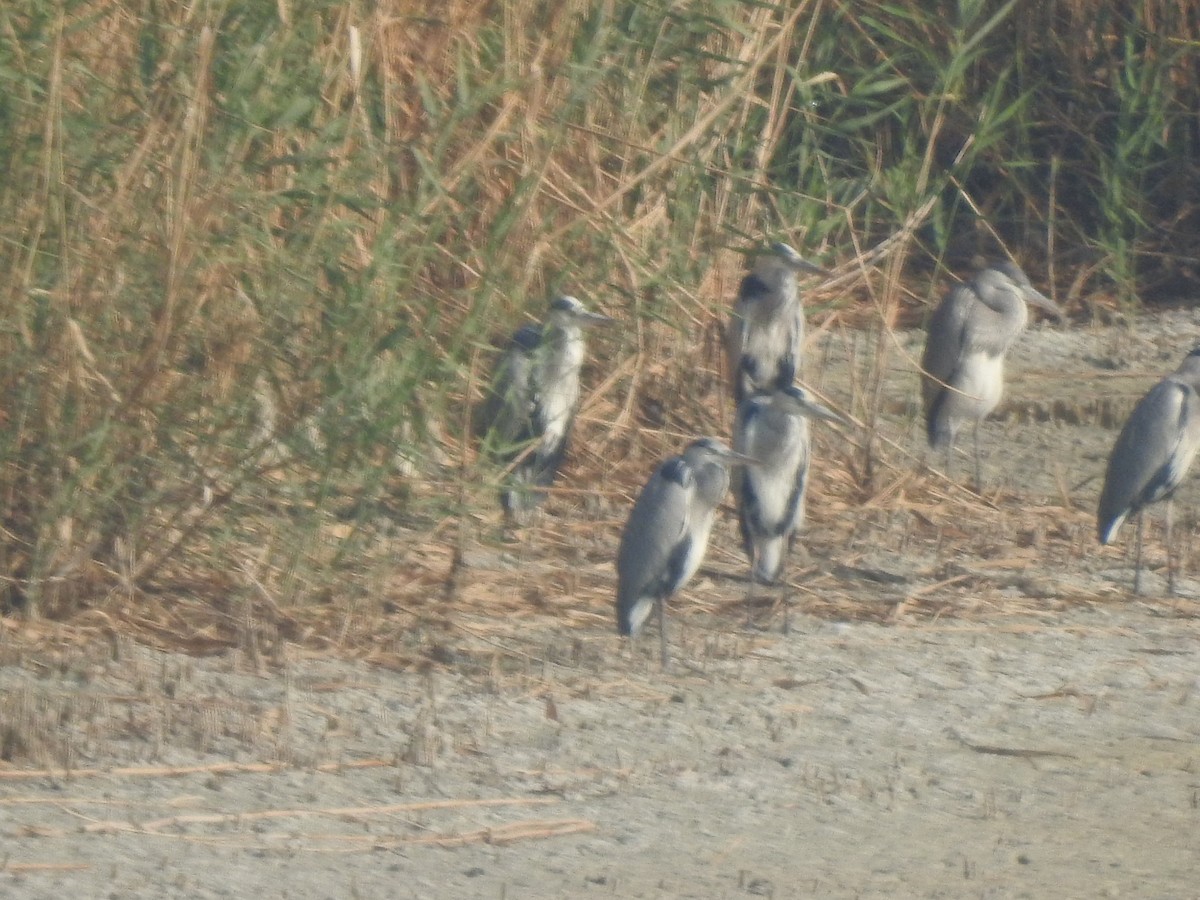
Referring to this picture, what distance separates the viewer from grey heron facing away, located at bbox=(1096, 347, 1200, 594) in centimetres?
693

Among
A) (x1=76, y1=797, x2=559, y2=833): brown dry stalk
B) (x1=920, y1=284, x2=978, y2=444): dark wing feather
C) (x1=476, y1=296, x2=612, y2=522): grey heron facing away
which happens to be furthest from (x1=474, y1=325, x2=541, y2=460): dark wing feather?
(x1=76, y1=797, x2=559, y2=833): brown dry stalk

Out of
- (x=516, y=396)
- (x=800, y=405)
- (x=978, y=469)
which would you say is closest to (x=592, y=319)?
(x=516, y=396)

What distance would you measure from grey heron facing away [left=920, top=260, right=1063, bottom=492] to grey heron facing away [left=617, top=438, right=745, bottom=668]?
109 inches

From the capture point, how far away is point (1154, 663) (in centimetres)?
577

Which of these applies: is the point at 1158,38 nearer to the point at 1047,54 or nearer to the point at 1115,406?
the point at 1047,54

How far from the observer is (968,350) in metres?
8.83

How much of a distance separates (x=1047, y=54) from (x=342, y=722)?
7.81m

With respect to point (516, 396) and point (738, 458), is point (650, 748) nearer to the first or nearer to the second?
point (738, 458)

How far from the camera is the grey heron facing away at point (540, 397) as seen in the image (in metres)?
6.89

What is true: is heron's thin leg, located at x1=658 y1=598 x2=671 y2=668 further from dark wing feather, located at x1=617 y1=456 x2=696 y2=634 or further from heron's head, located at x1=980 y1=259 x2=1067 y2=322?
heron's head, located at x1=980 y1=259 x2=1067 y2=322

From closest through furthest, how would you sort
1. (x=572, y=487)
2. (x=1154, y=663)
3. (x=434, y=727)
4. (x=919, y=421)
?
(x=434, y=727) → (x=1154, y=663) → (x=572, y=487) → (x=919, y=421)

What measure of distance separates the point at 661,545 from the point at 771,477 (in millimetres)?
852

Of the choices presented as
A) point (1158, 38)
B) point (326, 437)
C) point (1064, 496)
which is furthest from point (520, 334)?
point (1158, 38)

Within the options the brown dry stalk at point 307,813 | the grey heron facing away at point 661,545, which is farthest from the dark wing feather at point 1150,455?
the brown dry stalk at point 307,813
